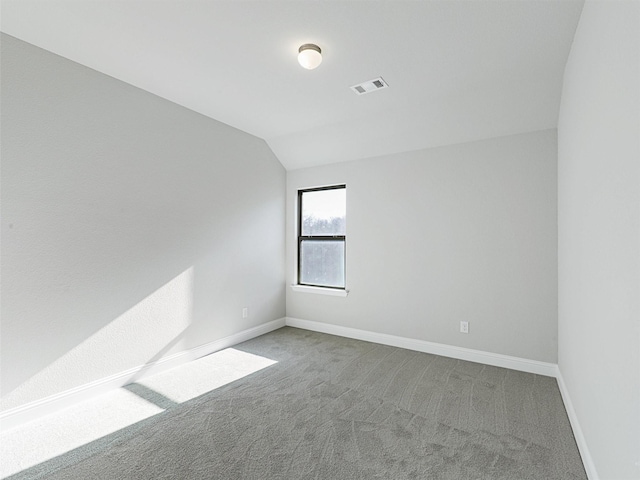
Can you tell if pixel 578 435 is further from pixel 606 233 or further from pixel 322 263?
pixel 322 263

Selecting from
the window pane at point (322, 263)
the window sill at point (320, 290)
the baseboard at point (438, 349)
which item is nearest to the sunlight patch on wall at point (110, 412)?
the baseboard at point (438, 349)

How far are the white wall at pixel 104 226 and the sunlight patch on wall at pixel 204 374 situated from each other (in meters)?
0.23

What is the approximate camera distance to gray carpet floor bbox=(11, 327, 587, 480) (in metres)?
1.79

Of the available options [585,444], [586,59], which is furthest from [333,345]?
[586,59]

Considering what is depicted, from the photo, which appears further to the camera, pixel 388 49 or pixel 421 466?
pixel 388 49

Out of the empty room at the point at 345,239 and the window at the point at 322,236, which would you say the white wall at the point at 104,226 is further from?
the window at the point at 322,236

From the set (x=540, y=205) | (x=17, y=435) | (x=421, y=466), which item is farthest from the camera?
(x=540, y=205)

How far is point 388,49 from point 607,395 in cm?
241

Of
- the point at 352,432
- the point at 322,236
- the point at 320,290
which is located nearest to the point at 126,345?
the point at 352,432

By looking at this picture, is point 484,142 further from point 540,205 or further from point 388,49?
point 388,49

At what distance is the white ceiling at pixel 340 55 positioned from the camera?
→ 1940mm

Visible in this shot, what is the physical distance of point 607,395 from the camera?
4.66 feet

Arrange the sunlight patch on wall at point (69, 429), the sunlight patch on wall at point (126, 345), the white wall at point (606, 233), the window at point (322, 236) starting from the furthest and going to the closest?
the window at point (322, 236) → the sunlight patch on wall at point (126, 345) → the sunlight patch on wall at point (69, 429) → the white wall at point (606, 233)

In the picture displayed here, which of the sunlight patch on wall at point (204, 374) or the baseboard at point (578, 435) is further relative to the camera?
the sunlight patch on wall at point (204, 374)
